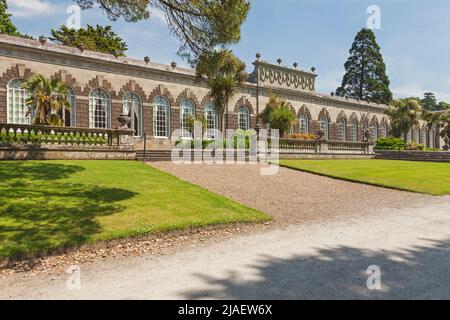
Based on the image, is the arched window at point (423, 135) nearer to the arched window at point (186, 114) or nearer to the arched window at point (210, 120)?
the arched window at point (210, 120)

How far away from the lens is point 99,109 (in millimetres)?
25656

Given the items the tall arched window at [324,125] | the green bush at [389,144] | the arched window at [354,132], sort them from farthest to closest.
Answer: the arched window at [354,132]
the tall arched window at [324,125]
the green bush at [389,144]

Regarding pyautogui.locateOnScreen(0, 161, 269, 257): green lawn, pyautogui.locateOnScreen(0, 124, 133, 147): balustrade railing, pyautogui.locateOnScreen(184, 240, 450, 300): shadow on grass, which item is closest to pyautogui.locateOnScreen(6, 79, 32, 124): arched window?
pyautogui.locateOnScreen(0, 124, 133, 147): balustrade railing

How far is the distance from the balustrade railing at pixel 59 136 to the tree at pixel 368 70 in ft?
184

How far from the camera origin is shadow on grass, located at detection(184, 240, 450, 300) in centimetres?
380

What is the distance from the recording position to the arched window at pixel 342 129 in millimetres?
43963

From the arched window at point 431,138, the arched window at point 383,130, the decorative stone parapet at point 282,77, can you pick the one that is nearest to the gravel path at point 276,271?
the decorative stone parapet at point 282,77

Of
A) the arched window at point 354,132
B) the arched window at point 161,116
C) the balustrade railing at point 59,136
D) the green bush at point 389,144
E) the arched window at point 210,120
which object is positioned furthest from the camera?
the arched window at point 354,132

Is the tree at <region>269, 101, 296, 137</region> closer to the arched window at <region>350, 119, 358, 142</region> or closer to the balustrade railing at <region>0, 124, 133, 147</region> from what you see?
the balustrade railing at <region>0, 124, 133, 147</region>

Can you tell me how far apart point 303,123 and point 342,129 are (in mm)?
8067

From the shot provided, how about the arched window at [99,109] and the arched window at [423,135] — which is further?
the arched window at [423,135]

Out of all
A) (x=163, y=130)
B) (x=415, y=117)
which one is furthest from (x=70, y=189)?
(x=415, y=117)

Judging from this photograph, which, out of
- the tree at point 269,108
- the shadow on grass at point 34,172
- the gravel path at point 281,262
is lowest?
the gravel path at point 281,262

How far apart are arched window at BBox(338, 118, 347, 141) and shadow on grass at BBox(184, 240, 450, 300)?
4069 cm
